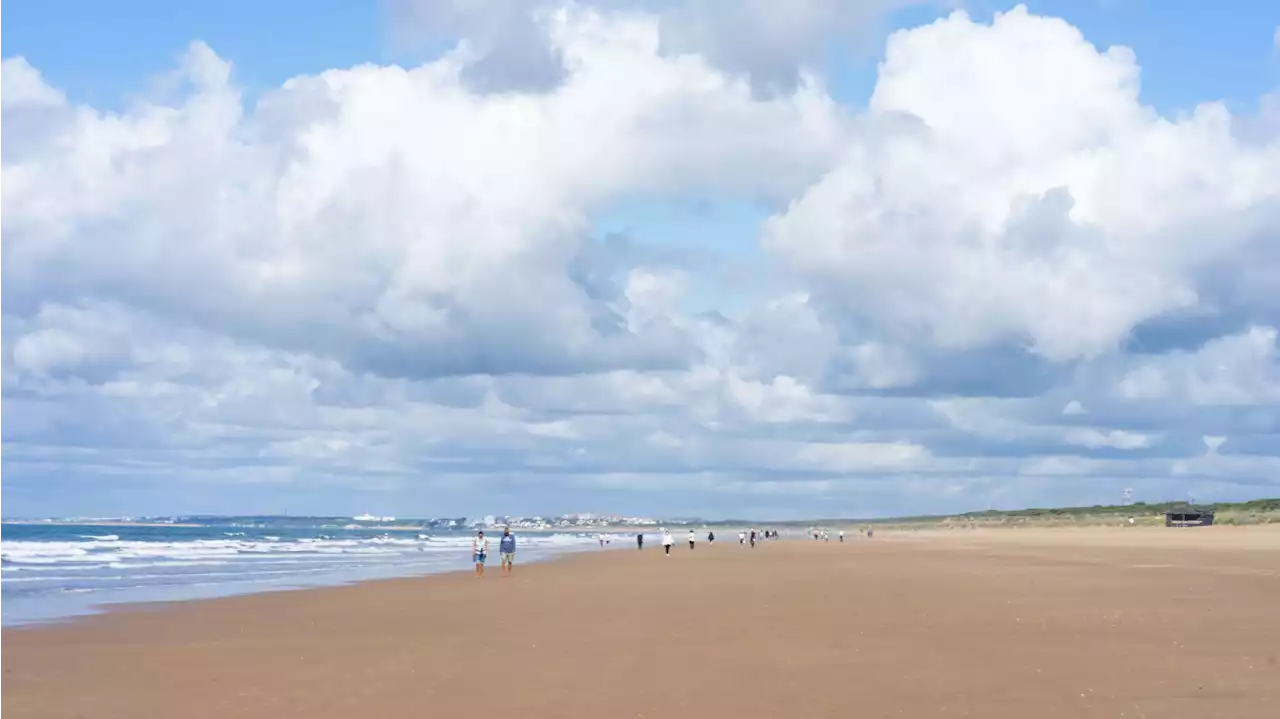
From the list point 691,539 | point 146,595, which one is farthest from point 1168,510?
point 146,595

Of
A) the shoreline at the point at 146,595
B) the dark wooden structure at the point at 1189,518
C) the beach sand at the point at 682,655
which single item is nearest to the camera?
the beach sand at the point at 682,655

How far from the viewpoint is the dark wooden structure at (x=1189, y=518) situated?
→ 111 m

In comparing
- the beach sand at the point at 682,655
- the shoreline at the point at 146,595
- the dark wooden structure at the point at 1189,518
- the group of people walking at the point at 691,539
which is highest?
the dark wooden structure at the point at 1189,518

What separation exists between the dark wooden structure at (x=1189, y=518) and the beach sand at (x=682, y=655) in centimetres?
8689

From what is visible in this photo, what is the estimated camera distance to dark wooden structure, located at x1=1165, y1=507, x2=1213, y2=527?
11119cm

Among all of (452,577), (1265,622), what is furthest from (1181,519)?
(1265,622)

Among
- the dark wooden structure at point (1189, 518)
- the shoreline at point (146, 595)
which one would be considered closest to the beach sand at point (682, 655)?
the shoreline at point (146, 595)

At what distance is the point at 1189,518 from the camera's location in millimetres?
114375

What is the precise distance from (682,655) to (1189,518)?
109334 millimetres

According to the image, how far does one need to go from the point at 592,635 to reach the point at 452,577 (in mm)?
25128

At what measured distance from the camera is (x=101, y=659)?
18.7 metres

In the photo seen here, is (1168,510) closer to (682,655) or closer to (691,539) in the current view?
(691,539)

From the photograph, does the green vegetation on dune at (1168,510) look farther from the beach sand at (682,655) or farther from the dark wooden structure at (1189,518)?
the beach sand at (682,655)

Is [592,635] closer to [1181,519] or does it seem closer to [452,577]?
[452,577]
